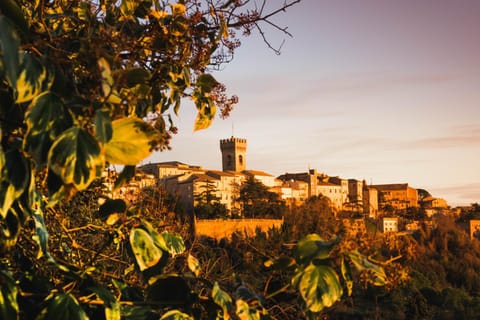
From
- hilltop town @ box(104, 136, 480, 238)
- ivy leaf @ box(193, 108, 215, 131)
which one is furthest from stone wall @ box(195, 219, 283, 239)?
ivy leaf @ box(193, 108, 215, 131)

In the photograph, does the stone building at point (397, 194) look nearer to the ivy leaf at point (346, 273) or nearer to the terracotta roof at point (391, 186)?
the terracotta roof at point (391, 186)

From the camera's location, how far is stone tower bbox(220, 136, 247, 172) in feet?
213

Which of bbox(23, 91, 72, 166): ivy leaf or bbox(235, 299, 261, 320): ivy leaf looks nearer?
bbox(23, 91, 72, 166): ivy leaf

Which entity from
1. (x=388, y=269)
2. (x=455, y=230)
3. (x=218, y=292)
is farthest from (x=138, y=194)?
(x=455, y=230)

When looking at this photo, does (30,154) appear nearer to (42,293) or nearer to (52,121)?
(52,121)

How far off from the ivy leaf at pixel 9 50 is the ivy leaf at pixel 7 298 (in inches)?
12.7

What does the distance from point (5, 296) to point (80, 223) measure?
9.03 ft

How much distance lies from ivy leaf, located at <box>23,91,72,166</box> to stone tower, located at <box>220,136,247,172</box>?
63834 mm

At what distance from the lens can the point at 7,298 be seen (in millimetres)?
816

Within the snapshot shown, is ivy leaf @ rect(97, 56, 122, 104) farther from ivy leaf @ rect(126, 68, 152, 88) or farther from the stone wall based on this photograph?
the stone wall

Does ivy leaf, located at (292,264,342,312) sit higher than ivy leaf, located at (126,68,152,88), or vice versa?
ivy leaf, located at (126,68,152,88)

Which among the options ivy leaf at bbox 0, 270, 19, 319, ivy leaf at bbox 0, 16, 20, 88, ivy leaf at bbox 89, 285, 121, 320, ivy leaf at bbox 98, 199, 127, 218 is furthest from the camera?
ivy leaf at bbox 98, 199, 127, 218

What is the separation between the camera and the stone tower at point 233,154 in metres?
64.9

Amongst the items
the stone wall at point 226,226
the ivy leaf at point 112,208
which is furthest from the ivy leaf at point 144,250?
the stone wall at point 226,226
